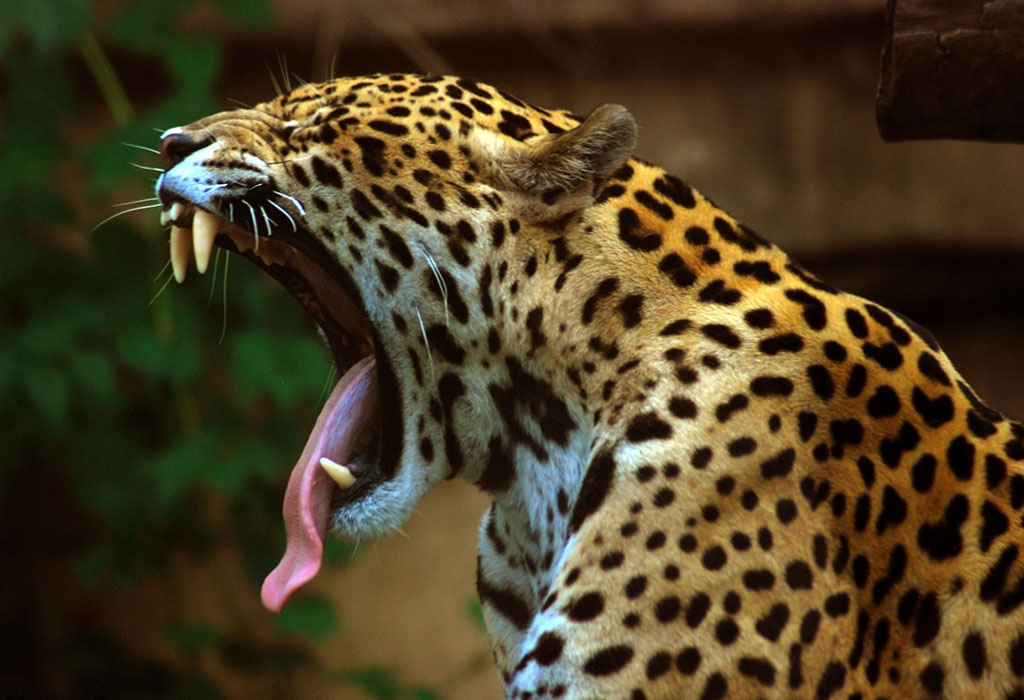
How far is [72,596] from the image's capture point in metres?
6.78

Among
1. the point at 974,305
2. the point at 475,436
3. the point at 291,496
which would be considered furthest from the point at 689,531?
the point at 974,305

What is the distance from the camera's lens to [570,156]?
2.54m

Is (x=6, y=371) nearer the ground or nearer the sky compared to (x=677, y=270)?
nearer the ground

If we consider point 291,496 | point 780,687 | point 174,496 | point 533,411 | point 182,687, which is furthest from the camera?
point 182,687

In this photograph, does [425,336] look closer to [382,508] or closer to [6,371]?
[382,508]

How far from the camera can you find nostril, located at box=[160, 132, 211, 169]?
274 cm

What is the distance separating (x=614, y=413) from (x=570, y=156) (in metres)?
0.46

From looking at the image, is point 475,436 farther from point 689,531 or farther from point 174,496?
point 174,496

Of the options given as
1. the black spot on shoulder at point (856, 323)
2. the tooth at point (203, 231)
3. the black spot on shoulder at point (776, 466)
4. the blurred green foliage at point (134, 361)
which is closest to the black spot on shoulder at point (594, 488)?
the black spot on shoulder at point (776, 466)

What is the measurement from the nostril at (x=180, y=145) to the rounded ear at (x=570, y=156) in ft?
1.80

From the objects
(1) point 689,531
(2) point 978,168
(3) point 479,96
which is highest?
(3) point 479,96

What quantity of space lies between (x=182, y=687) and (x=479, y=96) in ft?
13.5

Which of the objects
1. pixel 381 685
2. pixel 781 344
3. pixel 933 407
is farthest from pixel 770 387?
pixel 381 685

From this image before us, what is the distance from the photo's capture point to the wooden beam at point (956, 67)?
274 centimetres
